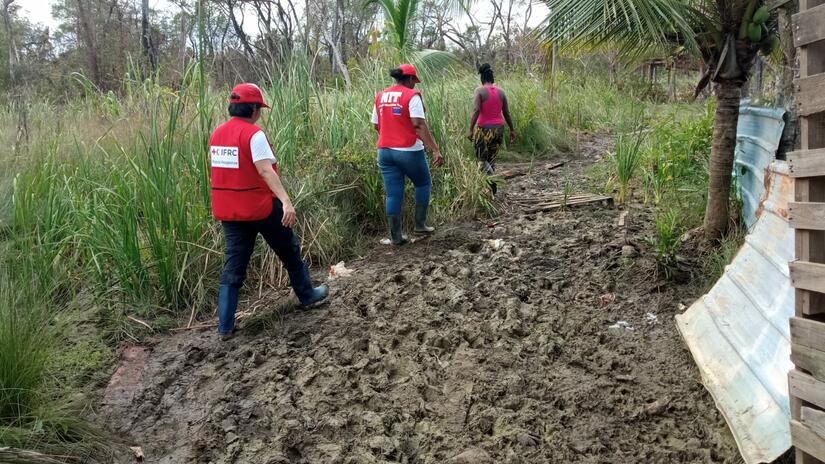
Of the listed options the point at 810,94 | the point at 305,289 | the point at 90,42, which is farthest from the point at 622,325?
the point at 90,42

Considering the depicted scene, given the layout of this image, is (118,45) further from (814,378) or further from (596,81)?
(814,378)

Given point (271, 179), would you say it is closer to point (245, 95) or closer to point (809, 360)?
point (245, 95)

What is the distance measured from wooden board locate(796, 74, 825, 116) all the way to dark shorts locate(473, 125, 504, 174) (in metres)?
5.70

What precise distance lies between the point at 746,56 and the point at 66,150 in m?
6.06

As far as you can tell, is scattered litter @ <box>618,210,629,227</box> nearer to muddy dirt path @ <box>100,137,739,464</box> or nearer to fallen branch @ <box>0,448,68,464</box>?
muddy dirt path @ <box>100,137,739,464</box>

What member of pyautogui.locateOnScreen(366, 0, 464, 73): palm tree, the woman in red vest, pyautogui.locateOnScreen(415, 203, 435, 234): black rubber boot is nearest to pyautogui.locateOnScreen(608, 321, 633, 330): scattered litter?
the woman in red vest

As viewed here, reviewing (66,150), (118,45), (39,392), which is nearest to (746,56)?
(39,392)

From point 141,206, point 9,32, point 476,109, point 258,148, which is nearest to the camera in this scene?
point 258,148

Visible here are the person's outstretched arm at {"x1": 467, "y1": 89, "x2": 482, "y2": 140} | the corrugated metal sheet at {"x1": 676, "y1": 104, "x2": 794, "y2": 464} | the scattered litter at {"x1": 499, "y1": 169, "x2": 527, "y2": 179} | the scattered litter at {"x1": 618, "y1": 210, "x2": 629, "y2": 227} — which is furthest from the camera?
the scattered litter at {"x1": 499, "y1": 169, "x2": 527, "y2": 179}

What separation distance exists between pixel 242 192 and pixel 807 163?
3242mm

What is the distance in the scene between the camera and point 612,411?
3.29 metres

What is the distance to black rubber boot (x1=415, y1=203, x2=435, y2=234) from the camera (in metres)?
6.41

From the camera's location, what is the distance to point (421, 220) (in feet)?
21.4

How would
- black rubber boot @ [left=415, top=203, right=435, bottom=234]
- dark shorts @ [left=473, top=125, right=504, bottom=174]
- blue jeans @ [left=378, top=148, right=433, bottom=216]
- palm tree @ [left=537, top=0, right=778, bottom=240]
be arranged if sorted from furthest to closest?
dark shorts @ [left=473, top=125, right=504, bottom=174]
black rubber boot @ [left=415, top=203, right=435, bottom=234]
blue jeans @ [left=378, top=148, right=433, bottom=216]
palm tree @ [left=537, top=0, right=778, bottom=240]
